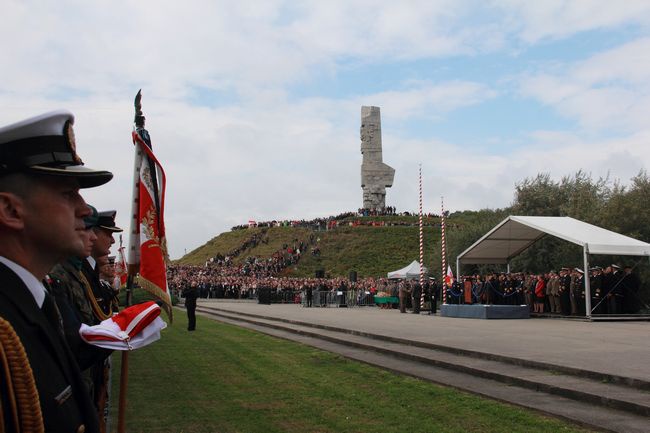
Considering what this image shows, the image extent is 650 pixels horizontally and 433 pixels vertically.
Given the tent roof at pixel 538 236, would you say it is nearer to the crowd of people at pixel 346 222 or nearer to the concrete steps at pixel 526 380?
the concrete steps at pixel 526 380

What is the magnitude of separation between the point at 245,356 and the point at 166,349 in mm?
2216

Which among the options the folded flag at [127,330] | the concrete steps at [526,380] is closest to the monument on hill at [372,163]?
the concrete steps at [526,380]

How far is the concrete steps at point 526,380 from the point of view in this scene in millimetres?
6898

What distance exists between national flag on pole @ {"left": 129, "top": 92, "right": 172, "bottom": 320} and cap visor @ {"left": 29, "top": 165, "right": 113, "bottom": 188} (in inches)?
115

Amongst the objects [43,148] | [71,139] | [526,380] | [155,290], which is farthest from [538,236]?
[43,148]

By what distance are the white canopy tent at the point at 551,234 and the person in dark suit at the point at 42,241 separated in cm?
2032

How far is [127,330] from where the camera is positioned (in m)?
2.67

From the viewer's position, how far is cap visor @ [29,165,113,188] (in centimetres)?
199

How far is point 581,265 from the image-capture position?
1203 inches

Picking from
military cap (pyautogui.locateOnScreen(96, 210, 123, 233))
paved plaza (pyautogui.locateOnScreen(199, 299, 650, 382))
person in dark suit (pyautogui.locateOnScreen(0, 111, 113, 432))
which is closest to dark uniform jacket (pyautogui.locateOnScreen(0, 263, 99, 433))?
person in dark suit (pyautogui.locateOnScreen(0, 111, 113, 432))

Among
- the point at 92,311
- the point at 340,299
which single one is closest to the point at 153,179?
the point at 92,311

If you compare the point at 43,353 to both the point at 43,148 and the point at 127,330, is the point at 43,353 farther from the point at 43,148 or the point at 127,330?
the point at 127,330

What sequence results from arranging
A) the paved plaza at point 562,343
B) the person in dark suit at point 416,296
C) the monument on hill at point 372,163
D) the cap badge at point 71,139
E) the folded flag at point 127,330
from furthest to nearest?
the monument on hill at point 372,163 → the person in dark suit at point 416,296 → the paved plaza at point 562,343 → the folded flag at point 127,330 → the cap badge at point 71,139

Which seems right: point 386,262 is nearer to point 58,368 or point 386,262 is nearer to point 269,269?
point 269,269
